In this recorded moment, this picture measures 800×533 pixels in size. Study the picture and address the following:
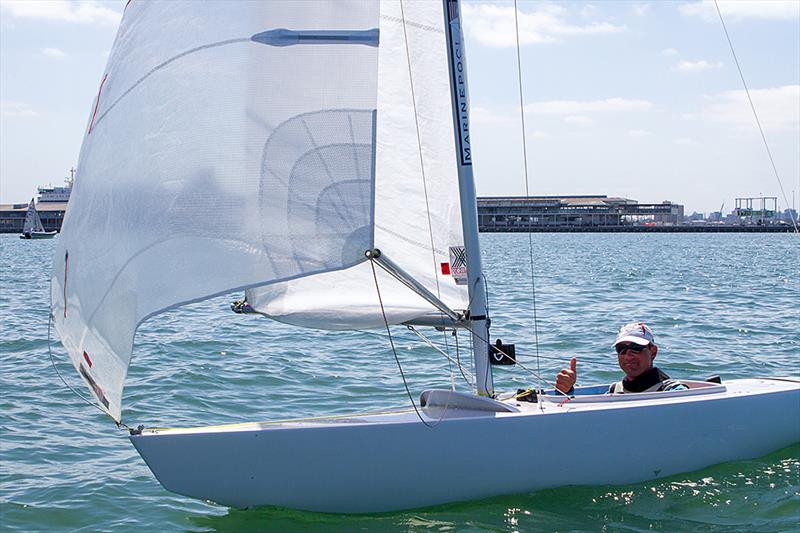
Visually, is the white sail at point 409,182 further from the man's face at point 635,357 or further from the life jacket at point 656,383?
the life jacket at point 656,383

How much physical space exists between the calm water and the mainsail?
127cm

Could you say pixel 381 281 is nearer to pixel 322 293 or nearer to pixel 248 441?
pixel 322 293

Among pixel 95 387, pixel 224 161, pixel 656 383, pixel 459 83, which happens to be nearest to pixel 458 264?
pixel 459 83

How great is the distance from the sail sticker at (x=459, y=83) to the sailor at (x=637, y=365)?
4.25ft

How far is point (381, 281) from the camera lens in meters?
4.95

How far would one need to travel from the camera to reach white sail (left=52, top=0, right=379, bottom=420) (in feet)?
13.0

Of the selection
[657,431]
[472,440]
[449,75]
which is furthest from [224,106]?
[657,431]

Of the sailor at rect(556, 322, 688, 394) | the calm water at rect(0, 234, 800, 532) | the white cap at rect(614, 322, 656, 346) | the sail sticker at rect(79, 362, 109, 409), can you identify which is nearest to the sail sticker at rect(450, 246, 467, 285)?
the sailor at rect(556, 322, 688, 394)

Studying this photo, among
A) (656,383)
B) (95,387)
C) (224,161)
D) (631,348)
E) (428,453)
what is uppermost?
(224,161)

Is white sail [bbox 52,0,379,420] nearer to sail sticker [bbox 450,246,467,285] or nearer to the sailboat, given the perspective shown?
the sailboat

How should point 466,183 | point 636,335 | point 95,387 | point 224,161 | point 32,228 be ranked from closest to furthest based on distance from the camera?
point 224,161
point 95,387
point 466,183
point 636,335
point 32,228

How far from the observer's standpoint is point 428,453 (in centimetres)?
460

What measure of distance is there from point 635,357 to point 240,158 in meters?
2.53

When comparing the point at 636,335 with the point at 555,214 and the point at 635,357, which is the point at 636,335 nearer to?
the point at 635,357
